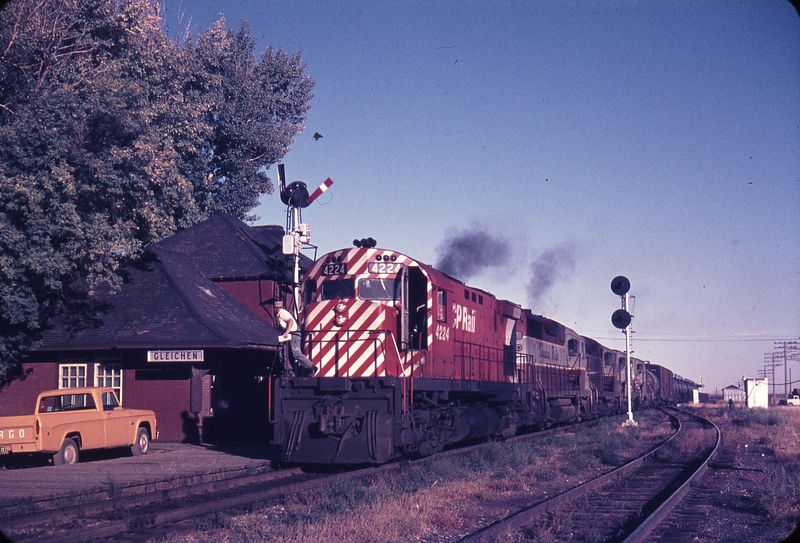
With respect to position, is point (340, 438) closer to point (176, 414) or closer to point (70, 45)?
point (176, 414)

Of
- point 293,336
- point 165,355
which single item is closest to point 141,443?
point 165,355

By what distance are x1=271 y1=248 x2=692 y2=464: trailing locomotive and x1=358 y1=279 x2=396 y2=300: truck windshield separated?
0.02 m

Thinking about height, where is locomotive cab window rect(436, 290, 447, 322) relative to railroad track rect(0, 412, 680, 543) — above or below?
above

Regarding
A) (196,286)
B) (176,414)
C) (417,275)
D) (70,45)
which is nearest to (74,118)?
(70,45)

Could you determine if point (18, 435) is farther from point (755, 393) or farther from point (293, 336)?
point (755, 393)

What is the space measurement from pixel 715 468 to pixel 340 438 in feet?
27.3

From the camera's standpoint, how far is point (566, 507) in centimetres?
1069

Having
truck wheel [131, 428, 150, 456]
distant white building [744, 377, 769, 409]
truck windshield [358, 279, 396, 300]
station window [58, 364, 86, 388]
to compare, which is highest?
truck windshield [358, 279, 396, 300]

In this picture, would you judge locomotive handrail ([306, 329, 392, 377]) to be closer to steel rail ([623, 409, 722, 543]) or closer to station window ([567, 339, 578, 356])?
steel rail ([623, 409, 722, 543])

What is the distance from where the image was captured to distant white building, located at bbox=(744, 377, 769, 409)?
55100mm

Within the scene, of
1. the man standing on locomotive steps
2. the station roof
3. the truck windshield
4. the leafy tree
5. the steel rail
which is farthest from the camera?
the station roof

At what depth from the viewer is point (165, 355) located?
20.5 m

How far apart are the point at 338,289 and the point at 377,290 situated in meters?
0.82

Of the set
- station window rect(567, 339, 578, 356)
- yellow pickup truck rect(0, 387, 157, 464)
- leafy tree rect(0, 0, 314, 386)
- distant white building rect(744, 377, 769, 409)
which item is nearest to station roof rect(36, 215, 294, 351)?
leafy tree rect(0, 0, 314, 386)
